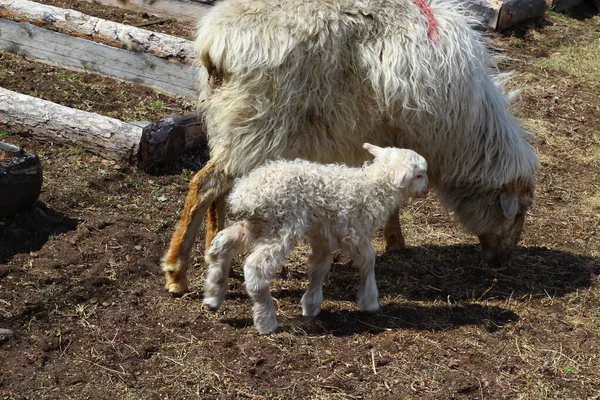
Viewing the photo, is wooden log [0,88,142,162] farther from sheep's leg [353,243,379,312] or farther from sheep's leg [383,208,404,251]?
sheep's leg [353,243,379,312]

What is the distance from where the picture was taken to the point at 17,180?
19.2ft

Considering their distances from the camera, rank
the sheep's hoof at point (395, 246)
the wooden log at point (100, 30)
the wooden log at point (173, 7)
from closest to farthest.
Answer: the sheep's hoof at point (395, 246) < the wooden log at point (100, 30) < the wooden log at point (173, 7)

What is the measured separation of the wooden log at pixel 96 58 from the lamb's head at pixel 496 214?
127 inches

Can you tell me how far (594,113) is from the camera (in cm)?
941

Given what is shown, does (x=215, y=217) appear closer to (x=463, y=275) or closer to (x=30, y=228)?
(x=30, y=228)

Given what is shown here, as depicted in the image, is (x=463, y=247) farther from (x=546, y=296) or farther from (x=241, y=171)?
(x=241, y=171)

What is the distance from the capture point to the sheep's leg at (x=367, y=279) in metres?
5.06

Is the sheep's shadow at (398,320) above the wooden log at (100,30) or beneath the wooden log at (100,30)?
beneath

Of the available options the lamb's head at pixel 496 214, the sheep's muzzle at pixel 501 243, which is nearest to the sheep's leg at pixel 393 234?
the lamb's head at pixel 496 214

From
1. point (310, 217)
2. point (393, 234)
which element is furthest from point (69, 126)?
point (310, 217)

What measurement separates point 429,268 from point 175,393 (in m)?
2.46

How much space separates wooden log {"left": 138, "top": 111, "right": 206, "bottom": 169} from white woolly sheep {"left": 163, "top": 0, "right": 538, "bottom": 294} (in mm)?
1401

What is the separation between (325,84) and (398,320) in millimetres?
1541

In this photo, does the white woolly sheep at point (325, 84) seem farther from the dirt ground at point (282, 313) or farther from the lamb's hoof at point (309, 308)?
the lamb's hoof at point (309, 308)
